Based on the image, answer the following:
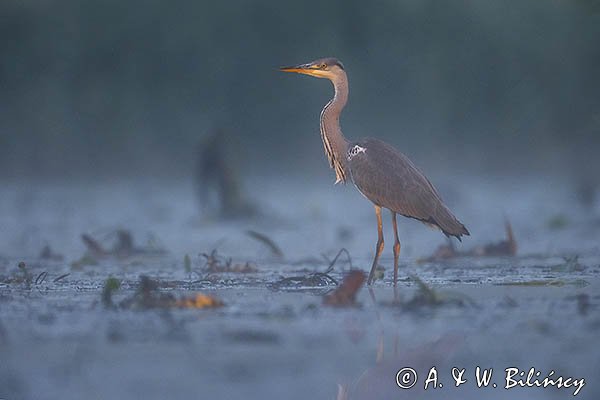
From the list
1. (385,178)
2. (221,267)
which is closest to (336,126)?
(385,178)

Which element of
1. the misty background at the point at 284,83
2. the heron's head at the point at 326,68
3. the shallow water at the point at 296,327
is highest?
the misty background at the point at 284,83

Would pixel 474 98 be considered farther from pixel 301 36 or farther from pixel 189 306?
pixel 189 306

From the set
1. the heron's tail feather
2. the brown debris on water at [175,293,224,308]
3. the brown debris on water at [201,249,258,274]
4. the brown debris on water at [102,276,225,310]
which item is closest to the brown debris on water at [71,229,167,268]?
the brown debris on water at [201,249,258,274]

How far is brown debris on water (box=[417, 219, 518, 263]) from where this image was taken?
911 cm

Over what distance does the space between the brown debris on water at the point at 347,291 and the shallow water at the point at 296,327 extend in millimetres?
113

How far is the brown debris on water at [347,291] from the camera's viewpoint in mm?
6438

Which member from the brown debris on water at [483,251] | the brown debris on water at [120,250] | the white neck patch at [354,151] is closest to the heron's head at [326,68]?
the white neck patch at [354,151]

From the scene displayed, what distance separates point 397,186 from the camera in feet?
26.6

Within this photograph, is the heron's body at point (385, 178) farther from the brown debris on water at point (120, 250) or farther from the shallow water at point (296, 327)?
the brown debris on water at point (120, 250)

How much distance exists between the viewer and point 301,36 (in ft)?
77.4

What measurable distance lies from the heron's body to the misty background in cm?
1141

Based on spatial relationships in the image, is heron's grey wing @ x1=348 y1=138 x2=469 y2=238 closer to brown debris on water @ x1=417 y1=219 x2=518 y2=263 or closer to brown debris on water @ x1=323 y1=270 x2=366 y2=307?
brown debris on water @ x1=417 y1=219 x2=518 y2=263

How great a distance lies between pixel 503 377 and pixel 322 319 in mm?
1434

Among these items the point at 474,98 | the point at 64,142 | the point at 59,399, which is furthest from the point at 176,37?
the point at 59,399
